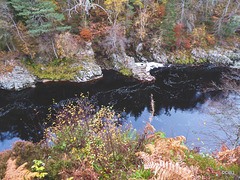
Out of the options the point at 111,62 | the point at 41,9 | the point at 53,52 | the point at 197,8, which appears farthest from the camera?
the point at 197,8

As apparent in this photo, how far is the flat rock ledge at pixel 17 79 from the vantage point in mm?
15039

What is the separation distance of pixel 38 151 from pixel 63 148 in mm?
1162

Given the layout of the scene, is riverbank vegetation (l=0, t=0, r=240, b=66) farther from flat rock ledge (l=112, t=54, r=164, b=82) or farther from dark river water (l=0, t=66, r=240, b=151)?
dark river water (l=0, t=66, r=240, b=151)

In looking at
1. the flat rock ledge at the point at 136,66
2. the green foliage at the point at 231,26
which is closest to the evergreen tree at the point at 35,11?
the flat rock ledge at the point at 136,66

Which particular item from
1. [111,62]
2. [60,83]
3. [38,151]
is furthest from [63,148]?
[111,62]

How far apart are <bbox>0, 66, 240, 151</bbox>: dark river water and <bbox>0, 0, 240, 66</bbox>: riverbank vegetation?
485 cm

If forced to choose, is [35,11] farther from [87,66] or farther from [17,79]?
[87,66]

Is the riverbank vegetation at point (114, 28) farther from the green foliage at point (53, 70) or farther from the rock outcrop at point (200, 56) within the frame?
the rock outcrop at point (200, 56)

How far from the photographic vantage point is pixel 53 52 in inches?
704

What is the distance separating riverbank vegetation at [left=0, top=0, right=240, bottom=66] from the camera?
52.4 ft

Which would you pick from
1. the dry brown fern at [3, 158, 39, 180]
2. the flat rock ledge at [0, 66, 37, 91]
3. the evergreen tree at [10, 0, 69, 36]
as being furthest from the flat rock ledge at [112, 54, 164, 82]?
the dry brown fern at [3, 158, 39, 180]

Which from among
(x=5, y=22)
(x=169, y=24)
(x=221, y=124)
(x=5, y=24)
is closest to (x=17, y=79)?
(x=5, y=24)

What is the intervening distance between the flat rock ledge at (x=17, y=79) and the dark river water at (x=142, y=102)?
654mm

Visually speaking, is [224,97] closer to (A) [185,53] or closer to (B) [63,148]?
(A) [185,53]
